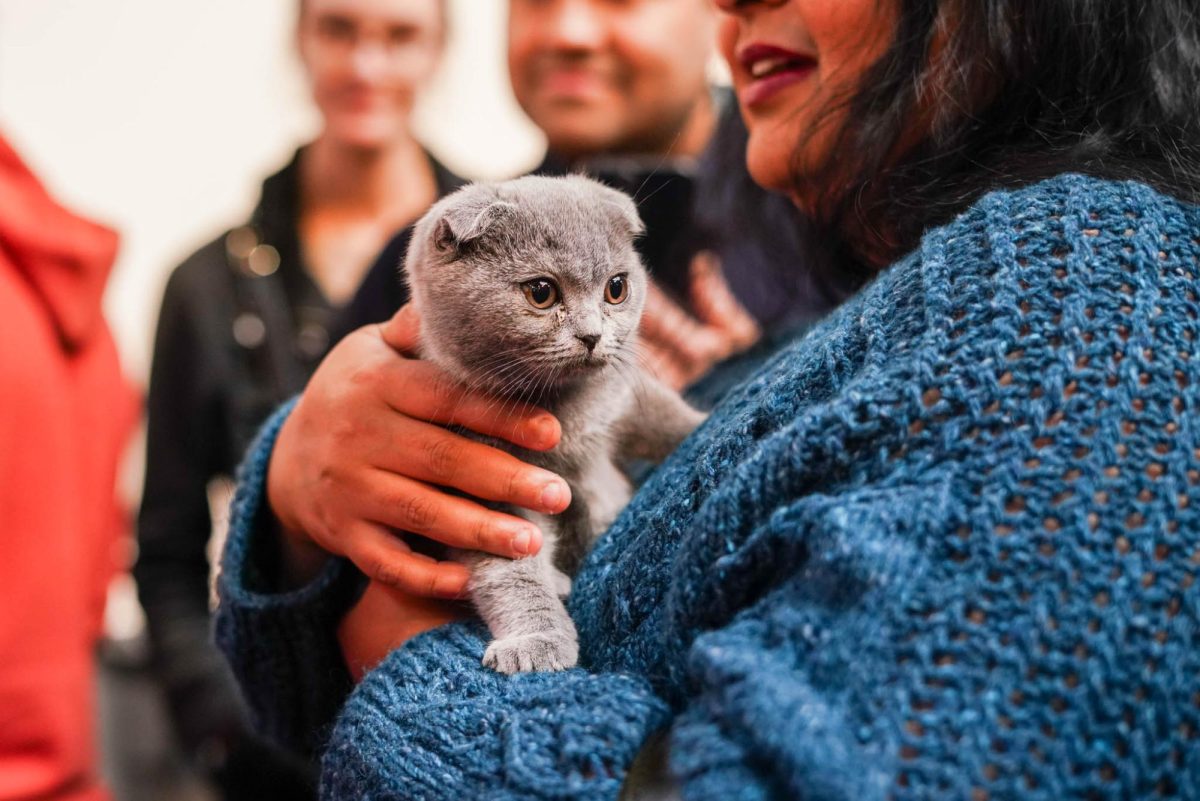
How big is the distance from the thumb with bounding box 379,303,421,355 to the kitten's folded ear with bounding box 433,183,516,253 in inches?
4.2

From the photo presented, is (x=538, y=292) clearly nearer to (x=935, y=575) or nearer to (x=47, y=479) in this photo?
(x=935, y=575)

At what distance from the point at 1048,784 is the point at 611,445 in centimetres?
67

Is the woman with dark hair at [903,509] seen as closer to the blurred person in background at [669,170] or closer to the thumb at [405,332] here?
the thumb at [405,332]

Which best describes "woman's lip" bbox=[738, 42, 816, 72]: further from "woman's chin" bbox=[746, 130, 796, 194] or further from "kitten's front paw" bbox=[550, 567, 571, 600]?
"kitten's front paw" bbox=[550, 567, 571, 600]

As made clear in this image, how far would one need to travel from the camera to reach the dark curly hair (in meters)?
0.82

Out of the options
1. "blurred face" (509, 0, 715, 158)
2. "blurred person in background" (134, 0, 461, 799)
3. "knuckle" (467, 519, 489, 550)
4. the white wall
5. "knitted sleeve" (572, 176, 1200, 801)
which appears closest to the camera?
"knitted sleeve" (572, 176, 1200, 801)

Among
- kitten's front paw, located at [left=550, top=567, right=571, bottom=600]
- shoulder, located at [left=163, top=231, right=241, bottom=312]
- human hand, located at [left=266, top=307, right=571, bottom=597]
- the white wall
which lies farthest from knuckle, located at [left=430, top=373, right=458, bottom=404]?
the white wall

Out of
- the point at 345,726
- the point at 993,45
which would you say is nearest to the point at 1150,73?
the point at 993,45

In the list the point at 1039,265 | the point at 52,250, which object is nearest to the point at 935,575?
the point at 1039,265

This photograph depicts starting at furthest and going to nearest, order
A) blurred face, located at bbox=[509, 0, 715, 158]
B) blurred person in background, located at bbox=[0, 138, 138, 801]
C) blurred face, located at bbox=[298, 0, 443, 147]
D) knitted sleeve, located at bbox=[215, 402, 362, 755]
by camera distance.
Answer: blurred face, located at bbox=[298, 0, 443, 147]
blurred face, located at bbox=[509, 0, 715, 158]
blurred person in background, located at bbox=[0, 138, 138, 801]
knitted sleeve, located at bbox=[215, 402, 362, 755]

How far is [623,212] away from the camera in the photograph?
39.5 inches

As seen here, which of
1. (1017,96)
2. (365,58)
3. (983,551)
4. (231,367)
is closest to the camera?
(983,551)

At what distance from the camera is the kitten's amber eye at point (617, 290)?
3.23 feet

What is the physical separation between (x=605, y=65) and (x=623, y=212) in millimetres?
809
